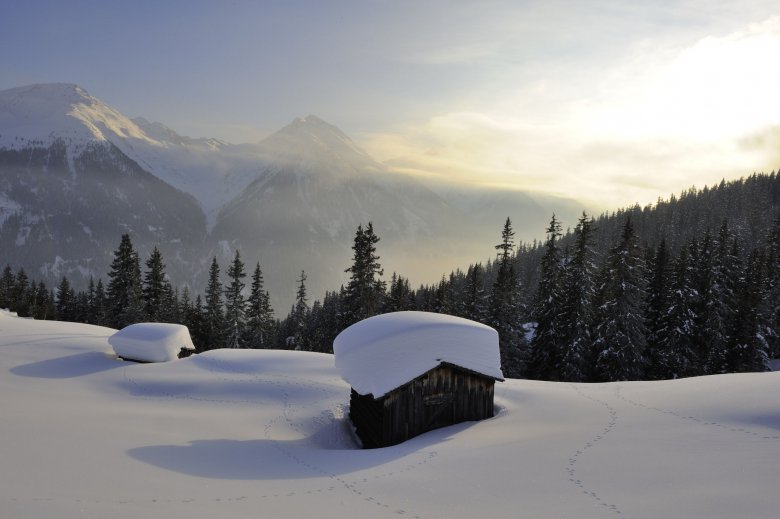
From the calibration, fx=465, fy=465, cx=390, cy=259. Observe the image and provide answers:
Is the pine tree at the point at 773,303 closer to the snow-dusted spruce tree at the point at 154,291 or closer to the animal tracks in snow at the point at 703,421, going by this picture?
the animal tracks in snow at the point at 703,421

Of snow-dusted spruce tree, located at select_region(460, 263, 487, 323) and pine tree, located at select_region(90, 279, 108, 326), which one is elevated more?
snow-dusted spruce tree, located at select_region(460, 263, 487, 323)

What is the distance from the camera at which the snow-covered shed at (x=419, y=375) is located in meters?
16.4

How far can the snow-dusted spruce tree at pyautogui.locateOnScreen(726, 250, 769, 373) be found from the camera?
39594 mm

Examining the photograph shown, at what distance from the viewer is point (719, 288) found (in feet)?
135

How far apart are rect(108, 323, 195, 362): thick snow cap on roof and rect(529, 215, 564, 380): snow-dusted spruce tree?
28.8m

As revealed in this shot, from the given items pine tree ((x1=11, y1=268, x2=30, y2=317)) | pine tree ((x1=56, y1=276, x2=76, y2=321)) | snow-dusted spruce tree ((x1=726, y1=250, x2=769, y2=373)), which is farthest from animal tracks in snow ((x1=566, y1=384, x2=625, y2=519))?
pine tree ((x1=56, y1=276, x2=76, y2=321))

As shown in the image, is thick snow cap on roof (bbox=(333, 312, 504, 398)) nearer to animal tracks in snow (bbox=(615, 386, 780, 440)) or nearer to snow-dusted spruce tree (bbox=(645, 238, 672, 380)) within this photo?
animal tracks in snow (bbox=(615, 386, 780, 440))

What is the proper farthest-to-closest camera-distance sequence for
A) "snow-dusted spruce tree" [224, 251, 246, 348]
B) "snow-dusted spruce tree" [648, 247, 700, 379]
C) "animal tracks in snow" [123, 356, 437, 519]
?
"snow-dusted spruce tree" [224, 251, 246, 348]
"snow-dusted spruce tree" [648, 247, 700, 379]
"animal tracks in snow" [123, 356, 437, 519]

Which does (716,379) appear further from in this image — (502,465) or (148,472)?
(148,472)

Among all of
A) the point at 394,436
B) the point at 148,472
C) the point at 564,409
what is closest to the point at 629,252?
the point at 564,409

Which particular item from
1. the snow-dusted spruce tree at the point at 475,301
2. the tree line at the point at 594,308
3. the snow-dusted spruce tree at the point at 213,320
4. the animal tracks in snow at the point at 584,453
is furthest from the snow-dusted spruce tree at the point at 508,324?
the snow-dusted spruce tree at the point at 213,320

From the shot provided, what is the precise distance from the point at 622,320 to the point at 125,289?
166 ft

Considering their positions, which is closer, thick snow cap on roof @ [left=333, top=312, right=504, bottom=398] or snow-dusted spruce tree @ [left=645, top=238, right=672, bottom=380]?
thick snow cap on roof @ [left=333, top=312, right=504, bottom=398]

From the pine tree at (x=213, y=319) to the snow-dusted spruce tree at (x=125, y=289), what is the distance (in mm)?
7886
